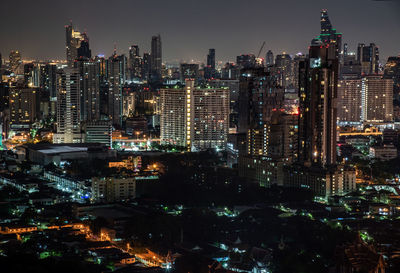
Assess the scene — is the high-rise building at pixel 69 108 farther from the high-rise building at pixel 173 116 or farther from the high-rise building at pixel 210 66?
the high-rise building at pixel 210 66

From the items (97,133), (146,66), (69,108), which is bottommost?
(97,133)

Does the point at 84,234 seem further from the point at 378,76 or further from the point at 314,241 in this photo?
the point at 378,76

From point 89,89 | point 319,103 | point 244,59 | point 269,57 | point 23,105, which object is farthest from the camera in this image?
point 269,57

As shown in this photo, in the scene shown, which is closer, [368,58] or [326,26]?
[326,26]

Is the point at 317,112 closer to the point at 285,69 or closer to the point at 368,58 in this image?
the point at 285,69

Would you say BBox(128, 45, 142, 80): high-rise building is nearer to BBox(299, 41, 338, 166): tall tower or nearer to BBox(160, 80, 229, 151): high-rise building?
BBox(160, 80, 229, 151): high-rise building

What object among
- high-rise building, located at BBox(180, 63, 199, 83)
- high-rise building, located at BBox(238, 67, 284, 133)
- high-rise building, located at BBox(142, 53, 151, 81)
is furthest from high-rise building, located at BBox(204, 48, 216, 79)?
high-rise building, located at BBox(238, 67, 284, 133)

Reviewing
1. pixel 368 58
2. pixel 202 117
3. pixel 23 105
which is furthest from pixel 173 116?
pixel 368 58
